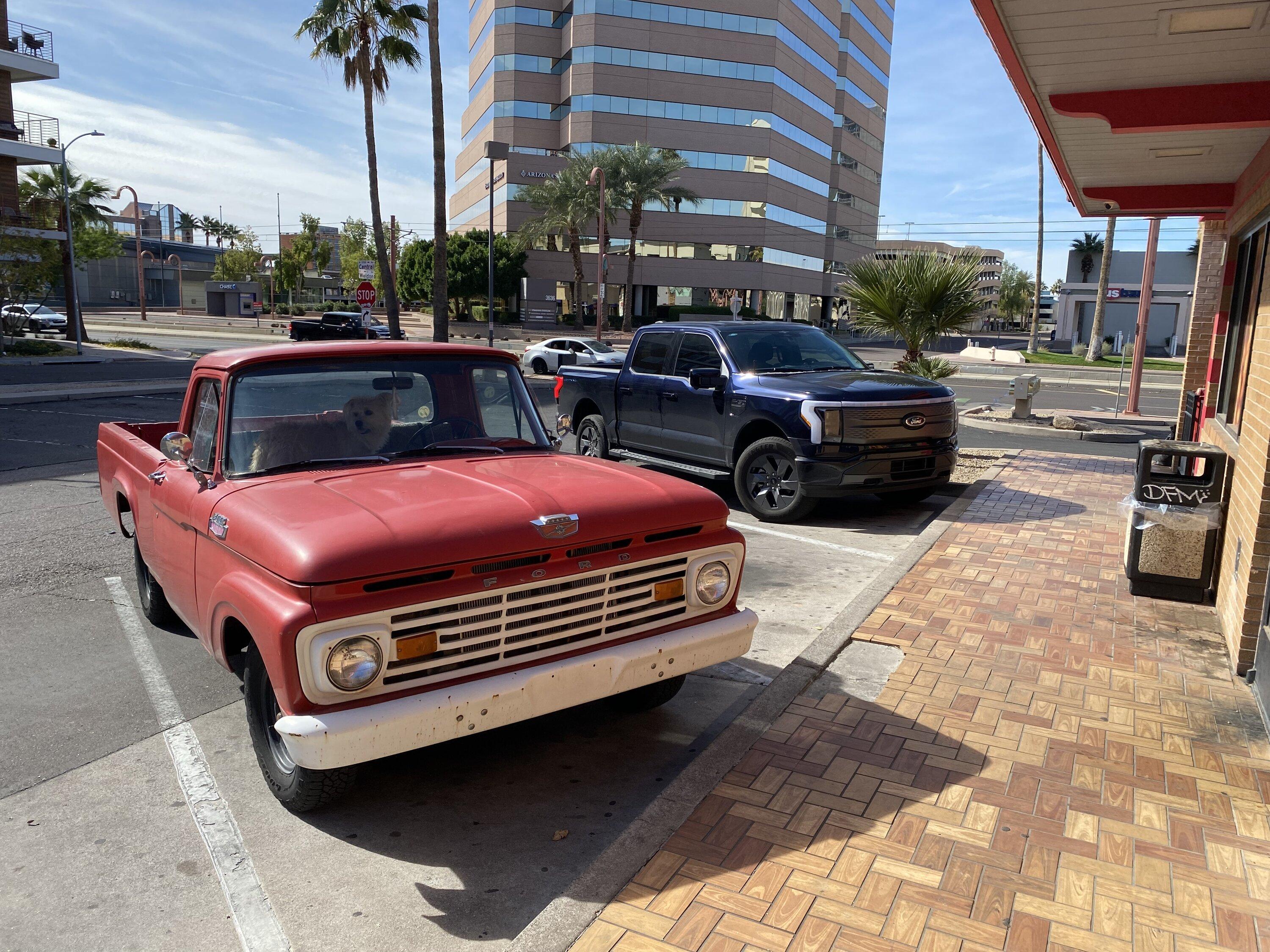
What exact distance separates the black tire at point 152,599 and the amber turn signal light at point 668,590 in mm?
3395

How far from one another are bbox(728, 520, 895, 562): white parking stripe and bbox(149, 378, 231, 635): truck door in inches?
169

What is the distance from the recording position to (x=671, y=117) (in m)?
64.6

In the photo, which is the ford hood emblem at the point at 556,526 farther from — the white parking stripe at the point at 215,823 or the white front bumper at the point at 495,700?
the white parking stripe at the point at 215,823

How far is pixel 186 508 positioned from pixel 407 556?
1.61 meters

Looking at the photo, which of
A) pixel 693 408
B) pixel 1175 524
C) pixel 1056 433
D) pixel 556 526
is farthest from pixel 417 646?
pixel 1056 433

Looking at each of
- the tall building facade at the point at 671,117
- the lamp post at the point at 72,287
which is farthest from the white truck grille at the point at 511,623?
the tall building facade at the point at 671,117

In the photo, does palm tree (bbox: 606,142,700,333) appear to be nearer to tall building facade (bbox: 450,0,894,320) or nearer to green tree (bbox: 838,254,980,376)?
tall building facade (bbox: 450,0,894,320)

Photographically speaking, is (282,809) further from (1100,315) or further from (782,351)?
(1100,315)

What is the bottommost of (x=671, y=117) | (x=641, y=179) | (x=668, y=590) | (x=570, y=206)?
(x=668, y=590)

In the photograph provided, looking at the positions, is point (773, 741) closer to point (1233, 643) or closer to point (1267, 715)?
point (1267, 715)

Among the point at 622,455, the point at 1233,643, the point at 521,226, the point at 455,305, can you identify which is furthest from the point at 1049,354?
the point at 1233,643

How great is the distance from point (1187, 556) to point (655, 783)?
4.43 metres

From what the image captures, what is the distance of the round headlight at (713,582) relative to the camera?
409 cm

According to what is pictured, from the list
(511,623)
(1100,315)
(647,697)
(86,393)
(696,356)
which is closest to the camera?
(511,623)
